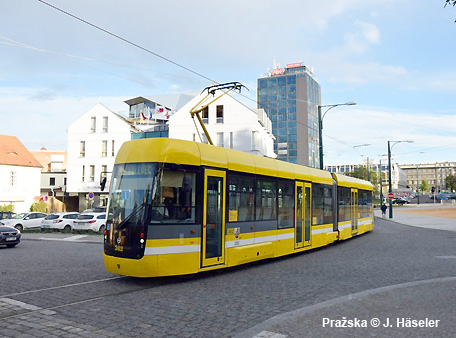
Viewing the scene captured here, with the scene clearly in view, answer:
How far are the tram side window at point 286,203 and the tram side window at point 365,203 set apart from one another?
32.7 ft

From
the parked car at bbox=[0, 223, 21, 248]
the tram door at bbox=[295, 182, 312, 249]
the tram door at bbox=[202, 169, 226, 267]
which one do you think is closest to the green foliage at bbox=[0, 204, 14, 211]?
the parked car at bbox=[0, 223, 21, 248]

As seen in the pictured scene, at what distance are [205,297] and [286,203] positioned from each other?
6265 mm

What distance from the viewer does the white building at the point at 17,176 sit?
161 feet

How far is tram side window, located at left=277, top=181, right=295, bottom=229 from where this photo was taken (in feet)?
43.3

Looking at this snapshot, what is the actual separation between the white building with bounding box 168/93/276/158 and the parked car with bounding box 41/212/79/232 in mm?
20765

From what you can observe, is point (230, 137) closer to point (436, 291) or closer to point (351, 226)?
point (351, 226)

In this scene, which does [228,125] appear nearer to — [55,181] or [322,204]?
[55,181]

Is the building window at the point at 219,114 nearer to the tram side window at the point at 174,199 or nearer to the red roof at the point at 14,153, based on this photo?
the red roof at the point at 14,153

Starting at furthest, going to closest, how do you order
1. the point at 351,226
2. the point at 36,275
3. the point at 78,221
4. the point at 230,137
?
the point at 230,137
the point at 78,221
the point at 351,226
the point at 36,275

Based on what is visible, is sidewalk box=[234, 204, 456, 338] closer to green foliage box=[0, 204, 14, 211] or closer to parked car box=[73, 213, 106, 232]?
parked car box=[73, 213, 106, 232]

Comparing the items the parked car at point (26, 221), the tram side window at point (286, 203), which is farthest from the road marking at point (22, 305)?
the parked car at point (26, 221)

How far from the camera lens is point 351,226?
2067 centimetres

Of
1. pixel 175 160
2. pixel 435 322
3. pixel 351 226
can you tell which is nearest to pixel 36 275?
pixel 175 160

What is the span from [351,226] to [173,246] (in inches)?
540
